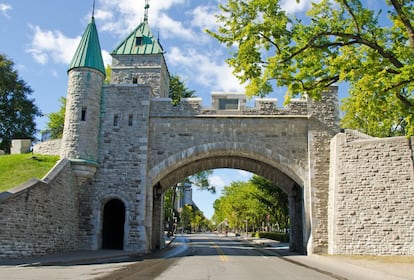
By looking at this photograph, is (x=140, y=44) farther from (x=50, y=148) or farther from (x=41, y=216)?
(x=41, y=216)

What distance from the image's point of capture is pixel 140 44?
86.0ft

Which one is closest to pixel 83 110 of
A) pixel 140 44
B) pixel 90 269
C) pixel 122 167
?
pixel 122 167

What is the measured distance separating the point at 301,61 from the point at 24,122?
3748 cm

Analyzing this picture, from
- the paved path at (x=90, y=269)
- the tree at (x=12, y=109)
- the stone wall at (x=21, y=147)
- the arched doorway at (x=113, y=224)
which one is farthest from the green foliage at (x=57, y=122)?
the paved path at (x=90, y=269)

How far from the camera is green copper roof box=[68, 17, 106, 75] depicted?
20719 mm

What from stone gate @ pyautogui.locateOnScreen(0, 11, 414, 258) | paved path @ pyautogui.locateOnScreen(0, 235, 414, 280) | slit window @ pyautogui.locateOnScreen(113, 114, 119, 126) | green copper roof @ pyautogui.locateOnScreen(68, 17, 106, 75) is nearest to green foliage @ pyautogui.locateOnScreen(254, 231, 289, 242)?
stone gate @ pyautogui.locateOnScreen(0, 11, 414, 258)

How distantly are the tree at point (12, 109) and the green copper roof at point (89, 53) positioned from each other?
22.8 meters

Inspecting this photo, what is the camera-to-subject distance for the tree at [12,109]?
4088 centimetres

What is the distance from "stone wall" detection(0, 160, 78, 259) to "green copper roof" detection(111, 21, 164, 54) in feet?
31.8

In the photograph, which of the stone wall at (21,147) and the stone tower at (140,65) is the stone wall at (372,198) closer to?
the stone tower at (140,65)

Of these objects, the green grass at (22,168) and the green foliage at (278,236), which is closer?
the green grass at (22,168)

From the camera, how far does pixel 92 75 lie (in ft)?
68.0

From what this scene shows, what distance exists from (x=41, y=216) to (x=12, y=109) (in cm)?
2961

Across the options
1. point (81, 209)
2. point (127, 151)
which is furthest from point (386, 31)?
point (81, 209)
